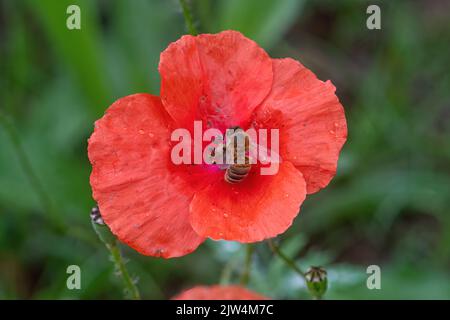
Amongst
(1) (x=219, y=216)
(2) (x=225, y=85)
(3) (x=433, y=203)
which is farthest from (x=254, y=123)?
(3) (x=433, y=203)

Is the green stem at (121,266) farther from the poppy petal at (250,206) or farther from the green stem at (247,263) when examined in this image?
the green stem at (247,263)

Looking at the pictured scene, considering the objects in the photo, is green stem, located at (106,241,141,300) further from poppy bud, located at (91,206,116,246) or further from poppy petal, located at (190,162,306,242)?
poppy petal, located at (190,162,306,242)

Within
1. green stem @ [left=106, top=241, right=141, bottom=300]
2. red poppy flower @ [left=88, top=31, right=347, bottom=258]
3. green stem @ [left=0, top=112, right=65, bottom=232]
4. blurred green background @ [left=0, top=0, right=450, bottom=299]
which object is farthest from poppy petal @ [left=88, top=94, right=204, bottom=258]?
blurred green background @ [left=0, top=0, right=450, bottom=299]

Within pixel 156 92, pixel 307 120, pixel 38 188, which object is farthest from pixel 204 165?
pixel 156 92

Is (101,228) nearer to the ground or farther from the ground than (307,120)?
nearer to the ground

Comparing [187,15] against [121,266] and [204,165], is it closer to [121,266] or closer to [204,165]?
[204,165]

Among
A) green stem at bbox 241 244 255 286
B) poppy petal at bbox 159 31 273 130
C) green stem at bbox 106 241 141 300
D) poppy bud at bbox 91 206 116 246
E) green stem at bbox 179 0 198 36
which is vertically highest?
green stem at bbox 179 0 198 36
